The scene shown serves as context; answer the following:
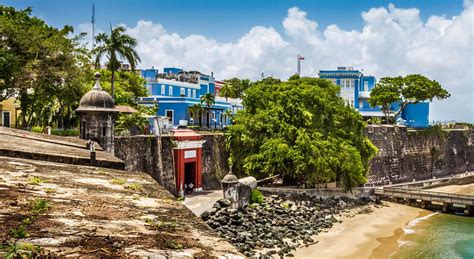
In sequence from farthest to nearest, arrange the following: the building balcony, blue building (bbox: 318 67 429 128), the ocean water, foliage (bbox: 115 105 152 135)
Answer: the building balcony → blue building (bbox: 318 67 429 128) → foliage (bbox: 115 105 152 135) → the ocean water

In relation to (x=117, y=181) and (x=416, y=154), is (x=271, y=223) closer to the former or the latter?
(x=117, y=181)

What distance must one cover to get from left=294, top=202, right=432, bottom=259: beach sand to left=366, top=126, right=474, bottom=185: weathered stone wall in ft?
39.2

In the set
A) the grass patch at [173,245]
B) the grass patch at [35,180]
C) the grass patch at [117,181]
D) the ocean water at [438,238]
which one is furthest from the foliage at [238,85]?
the grass patch at [173,245]

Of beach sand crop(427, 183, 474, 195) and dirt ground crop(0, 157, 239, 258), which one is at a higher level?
dirt ground crop(0, 157, 239, 258)

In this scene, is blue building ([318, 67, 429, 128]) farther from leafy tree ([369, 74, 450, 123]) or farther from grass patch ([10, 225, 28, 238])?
grass patch ([10, 225, 28, 238])

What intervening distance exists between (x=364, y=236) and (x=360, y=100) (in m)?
38.0

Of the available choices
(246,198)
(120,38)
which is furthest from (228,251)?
(120,38)

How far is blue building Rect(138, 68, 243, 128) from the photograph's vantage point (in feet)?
147

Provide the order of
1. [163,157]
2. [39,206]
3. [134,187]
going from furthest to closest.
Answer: [163,157]
[134,187]
[39,206]

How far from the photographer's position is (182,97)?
45.2 metres

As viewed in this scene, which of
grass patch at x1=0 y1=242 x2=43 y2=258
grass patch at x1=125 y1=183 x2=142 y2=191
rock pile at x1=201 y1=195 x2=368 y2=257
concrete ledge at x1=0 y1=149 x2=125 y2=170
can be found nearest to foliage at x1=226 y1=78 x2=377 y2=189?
rock pile at x1=201 y1=195 x2=368 y2=257

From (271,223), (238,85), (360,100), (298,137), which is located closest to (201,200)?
(271,223)

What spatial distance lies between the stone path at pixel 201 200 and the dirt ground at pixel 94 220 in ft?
53.9

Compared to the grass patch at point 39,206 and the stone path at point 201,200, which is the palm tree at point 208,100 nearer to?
the stone path at point 201,200
